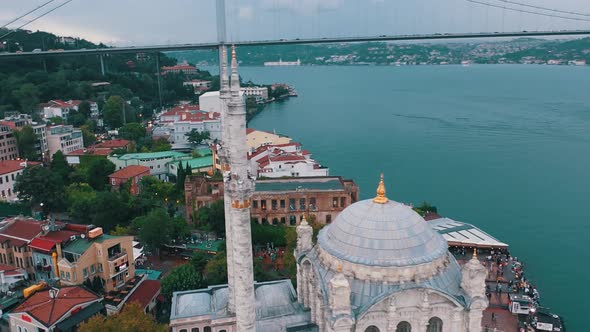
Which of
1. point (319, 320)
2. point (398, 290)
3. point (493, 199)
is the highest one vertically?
point (398, 290)

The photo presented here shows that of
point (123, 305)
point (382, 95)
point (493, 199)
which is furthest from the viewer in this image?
point (382, 95)

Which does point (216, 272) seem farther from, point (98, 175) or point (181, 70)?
point (181, 70)

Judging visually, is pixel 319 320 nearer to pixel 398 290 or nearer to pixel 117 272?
pixel 398 290

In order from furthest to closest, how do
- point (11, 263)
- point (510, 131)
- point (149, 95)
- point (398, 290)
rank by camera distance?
point (149, 95) < point (510, 131) < point (11, 263) < point (398, 290)

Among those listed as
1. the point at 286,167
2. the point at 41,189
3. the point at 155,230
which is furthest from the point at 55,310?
the point at 286,167

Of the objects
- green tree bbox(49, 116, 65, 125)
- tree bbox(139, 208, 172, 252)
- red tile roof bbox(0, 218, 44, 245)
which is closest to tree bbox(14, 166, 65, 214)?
red tile roof bbox(0, 218, 44, 245)

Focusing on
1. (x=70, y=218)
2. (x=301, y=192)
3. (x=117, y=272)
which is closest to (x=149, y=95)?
(x=70, y=218)
